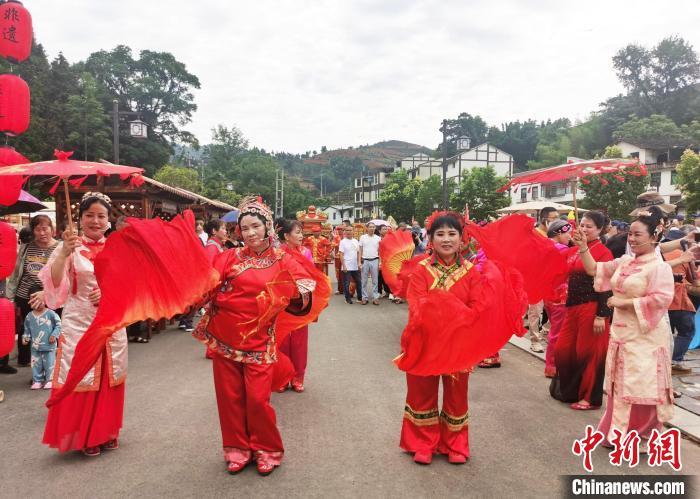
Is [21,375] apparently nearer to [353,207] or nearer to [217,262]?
[217,262]

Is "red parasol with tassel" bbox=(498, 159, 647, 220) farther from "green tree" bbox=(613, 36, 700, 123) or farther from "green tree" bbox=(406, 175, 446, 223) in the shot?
"green tree" bbox=(613, 36, 700, 123)

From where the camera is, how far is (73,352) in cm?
375

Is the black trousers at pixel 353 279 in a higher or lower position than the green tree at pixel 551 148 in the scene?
lower

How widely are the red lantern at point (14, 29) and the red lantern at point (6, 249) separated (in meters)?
2.85

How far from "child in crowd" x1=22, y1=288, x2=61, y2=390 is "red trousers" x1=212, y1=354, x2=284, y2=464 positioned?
3084 mm

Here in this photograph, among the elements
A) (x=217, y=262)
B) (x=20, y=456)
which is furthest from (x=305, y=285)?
(x=20, y=456)

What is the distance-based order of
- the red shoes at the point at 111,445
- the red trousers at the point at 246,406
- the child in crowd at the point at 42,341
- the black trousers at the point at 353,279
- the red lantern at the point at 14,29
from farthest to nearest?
the black trousers at the point at 353,279 < the red lantern at the point at 14,29 < the child in crowd at the point at 42,341 < the red shoes at the point at 111,445 < the red trousers at the point at 246,406

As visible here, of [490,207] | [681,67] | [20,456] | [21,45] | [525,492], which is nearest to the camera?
[525,492]

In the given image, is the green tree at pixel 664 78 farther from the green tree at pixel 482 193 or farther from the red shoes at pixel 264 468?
the red shoes at pixel 264 468

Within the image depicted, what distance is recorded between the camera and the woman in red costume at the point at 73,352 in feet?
11.7

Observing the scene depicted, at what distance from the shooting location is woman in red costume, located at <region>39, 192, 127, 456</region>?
11.7 ft

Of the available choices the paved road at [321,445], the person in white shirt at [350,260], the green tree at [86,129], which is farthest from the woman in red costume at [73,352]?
the green tree at [86,129]

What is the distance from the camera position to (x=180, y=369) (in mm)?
6125

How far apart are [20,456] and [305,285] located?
252cm
